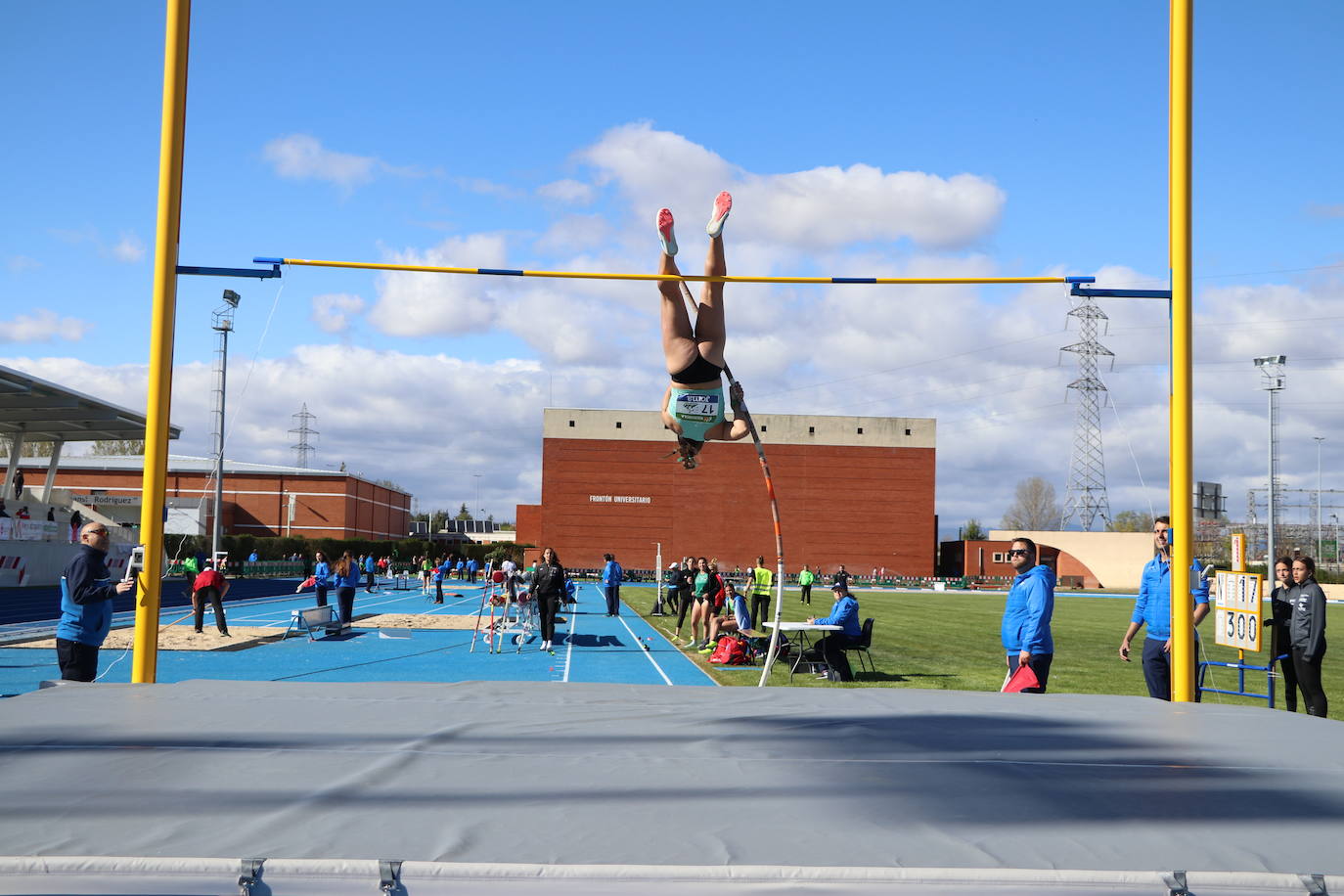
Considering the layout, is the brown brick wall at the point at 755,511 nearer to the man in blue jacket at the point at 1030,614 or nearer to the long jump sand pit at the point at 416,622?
the long jump sand pit at the point at 416,622

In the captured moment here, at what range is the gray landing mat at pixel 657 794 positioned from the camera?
2744 mm

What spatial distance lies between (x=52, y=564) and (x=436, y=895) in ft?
130

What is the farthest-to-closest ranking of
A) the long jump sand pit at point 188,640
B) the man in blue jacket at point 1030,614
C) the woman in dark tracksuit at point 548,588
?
the woman in dark tracksuit at point 548,588
the long jump sand pit at point 188,640
the man in blue jacket at point 1030,614

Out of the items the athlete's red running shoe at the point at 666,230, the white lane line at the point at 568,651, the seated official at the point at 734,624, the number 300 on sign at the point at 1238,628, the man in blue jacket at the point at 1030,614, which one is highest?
the athlete's red running shoe at the point at 666,230

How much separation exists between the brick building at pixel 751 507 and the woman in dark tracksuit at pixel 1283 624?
43.5 meters

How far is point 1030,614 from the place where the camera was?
7910 millimetres

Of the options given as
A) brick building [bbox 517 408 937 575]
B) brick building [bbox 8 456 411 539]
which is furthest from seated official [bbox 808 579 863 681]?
brick building [bbox 8 456 411 539]

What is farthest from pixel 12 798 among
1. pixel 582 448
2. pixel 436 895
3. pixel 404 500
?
pixel 404 500

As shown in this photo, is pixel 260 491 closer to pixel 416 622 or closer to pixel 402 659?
pixel 416 622

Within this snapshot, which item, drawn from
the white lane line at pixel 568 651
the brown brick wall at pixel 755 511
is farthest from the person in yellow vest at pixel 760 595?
the brown brick wall at pixel 755 511

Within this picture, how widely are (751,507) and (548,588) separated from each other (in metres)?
46.9

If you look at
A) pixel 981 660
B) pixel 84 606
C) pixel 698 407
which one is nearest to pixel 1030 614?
pixel 698 407

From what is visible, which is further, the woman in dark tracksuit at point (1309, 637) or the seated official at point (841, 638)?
the seated official at point (841, 638)

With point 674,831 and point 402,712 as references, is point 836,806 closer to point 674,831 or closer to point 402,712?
point 674,831
